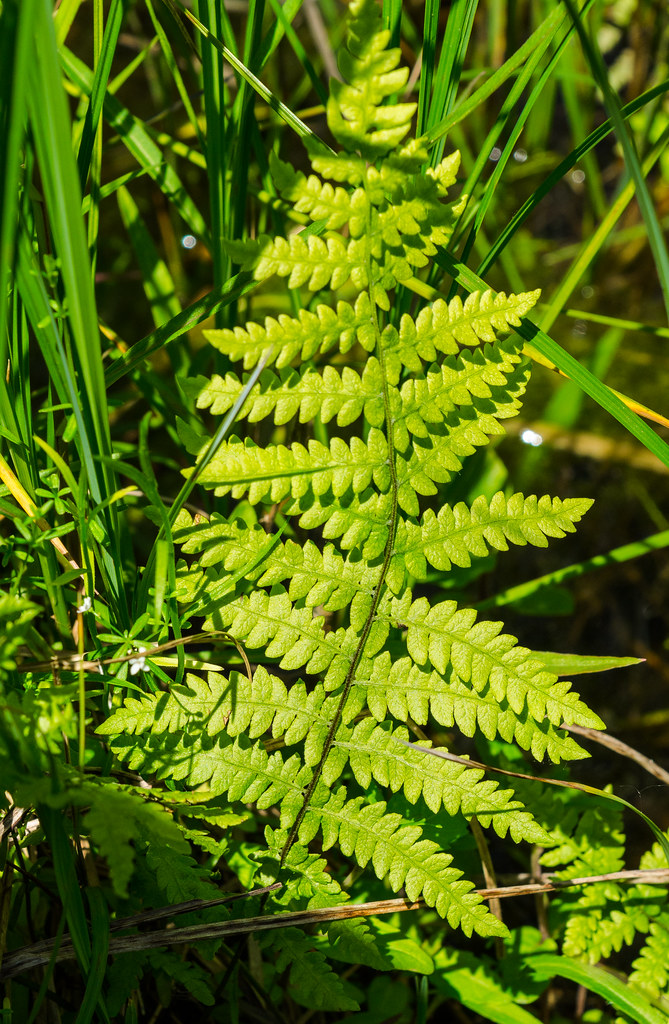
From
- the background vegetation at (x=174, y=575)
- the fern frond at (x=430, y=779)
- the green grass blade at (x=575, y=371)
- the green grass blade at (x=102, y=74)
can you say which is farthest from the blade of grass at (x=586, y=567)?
the green grass blade at (x=102, y=74)

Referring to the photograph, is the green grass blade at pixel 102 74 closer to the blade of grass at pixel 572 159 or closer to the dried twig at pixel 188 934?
the blade of grass at pixel 572 159

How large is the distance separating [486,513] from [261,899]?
0.54m

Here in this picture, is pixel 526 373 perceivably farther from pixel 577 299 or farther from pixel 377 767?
pixel 577 299

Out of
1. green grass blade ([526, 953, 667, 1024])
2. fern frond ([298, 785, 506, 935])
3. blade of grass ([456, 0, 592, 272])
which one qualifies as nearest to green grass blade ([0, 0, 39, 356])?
blade of grass ([456, 0, 592, 272])

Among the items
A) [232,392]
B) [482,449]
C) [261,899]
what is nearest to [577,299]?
[482,449]

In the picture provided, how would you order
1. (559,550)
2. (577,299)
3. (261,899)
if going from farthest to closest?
(577,299) < (559,550) < (261,899)

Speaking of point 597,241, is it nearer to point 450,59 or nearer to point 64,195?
point 450,59

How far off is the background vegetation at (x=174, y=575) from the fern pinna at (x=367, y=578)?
0.06 meters

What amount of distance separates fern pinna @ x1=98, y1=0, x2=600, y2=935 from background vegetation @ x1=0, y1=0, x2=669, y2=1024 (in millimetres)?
62

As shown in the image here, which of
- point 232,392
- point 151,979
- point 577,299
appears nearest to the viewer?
point 232,392

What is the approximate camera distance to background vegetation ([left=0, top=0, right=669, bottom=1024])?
2.37 feet

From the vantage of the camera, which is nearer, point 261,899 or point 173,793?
point 173,793

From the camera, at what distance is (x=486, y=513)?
0.83m

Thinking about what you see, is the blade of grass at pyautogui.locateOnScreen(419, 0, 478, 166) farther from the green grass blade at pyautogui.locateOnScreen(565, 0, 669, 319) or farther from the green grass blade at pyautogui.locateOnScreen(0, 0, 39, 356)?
the green grass blade at pyautogui.locateOnScreen(0, 0, 39, 356)
